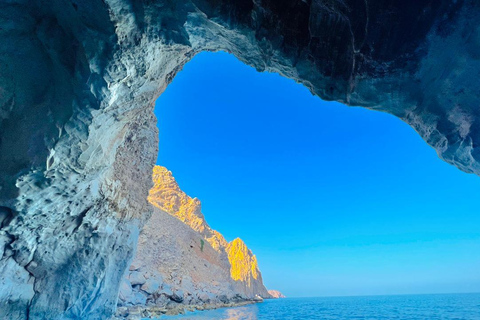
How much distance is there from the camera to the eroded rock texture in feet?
17.4

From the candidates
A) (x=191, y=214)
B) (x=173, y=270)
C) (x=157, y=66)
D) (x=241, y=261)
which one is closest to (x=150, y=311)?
(x=173, y=270)

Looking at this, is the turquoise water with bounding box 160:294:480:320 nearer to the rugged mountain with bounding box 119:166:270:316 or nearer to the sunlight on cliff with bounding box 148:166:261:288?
the rugged mountain with bounding box 119:166:270:316

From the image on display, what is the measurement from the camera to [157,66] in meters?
6.96

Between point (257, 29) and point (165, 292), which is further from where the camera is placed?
point (165, 292)

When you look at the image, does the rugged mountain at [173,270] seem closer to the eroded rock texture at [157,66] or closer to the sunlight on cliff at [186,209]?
the eroded rock texture at [157,66]

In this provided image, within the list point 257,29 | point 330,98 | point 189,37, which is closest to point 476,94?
point 330,98

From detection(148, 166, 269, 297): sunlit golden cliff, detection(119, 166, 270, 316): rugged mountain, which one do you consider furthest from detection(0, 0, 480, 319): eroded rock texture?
detection(148, 166, 269, 297): sunlit golden cliff

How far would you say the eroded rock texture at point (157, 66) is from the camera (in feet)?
17.4

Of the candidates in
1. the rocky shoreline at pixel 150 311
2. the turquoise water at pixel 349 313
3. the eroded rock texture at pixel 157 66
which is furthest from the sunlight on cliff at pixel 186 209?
the eroded rock texture at pixel 157 66

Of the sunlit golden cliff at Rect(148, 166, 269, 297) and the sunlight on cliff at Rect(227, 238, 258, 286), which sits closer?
the sunlit golden cliff at Rect(148, 166, 269, 297)

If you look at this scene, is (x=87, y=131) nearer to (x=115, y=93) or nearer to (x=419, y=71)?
(x=115, y=93)

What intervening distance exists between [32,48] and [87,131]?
262 cm

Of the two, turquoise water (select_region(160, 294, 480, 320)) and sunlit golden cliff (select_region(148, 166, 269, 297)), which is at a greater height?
sunlit golden cliff (select_region(148, 166, 269, 297))

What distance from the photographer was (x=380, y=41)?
562 cm
